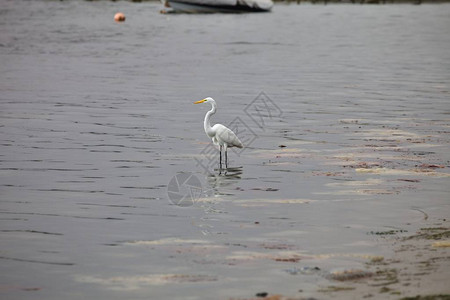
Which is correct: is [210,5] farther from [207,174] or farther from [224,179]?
[224,179]

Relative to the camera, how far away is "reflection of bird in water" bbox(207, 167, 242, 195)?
17109mm

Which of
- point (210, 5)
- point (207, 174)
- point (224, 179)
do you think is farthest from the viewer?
point (210, 5)

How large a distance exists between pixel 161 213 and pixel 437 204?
14.4 feet

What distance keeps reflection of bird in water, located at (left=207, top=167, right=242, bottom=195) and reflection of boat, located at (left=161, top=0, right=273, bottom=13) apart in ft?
285

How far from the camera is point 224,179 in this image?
17.9 m

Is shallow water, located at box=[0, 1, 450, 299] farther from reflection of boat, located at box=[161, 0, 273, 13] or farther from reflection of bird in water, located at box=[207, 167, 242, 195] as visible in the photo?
reflection of boat, located at box=[161, 0, 273, 13]

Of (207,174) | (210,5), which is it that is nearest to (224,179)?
(207,174)

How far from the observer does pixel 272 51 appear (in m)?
54.6

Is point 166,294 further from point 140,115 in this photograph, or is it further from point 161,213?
point 140,115

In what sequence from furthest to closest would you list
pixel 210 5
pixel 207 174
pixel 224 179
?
pixel 210 5 < pixel 207 174 < pixel 224 179

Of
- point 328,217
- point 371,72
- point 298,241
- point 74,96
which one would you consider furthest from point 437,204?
point 371,72

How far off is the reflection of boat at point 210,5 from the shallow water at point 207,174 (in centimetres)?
6148

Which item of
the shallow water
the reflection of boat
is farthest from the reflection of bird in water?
the reflection of boat

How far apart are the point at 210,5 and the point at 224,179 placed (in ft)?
296
